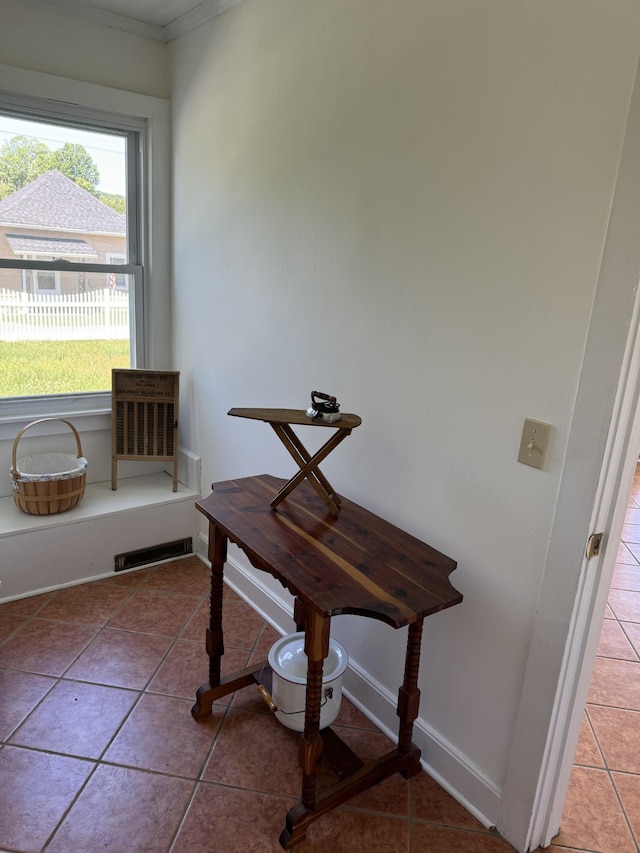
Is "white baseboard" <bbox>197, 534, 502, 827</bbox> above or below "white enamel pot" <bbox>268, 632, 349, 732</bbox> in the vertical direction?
below

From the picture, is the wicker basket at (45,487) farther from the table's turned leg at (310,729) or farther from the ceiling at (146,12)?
the ceiling at (146,12)

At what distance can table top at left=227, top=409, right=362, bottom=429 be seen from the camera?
1607mm

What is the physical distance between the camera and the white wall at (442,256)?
126cm

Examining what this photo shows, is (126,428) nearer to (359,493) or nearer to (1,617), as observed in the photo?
(1,617)

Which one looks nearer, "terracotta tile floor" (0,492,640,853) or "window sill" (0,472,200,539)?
"terracotta tile floor" (0,492,640,853)

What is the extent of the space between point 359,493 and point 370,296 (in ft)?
2.13

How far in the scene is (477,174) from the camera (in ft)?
4.71

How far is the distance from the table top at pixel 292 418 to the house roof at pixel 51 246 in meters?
1.64

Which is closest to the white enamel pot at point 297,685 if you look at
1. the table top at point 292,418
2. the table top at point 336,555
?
the table top at point 336,555

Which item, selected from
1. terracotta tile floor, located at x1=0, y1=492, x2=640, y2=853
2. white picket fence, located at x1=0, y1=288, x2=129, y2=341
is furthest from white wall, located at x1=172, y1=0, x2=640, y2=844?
white picket fence, located at x1=0, y1=288, x2=129, y2=341

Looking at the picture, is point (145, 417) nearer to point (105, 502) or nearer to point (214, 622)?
point (105, 502)

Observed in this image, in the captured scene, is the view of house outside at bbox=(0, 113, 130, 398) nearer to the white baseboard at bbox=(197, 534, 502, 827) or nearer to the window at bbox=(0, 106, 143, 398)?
the window at bbox=(0, 106, 143, 398)

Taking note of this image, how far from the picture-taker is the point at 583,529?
1287 mm

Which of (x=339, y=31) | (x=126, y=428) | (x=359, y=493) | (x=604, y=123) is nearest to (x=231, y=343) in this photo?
(x=126, y=428)
